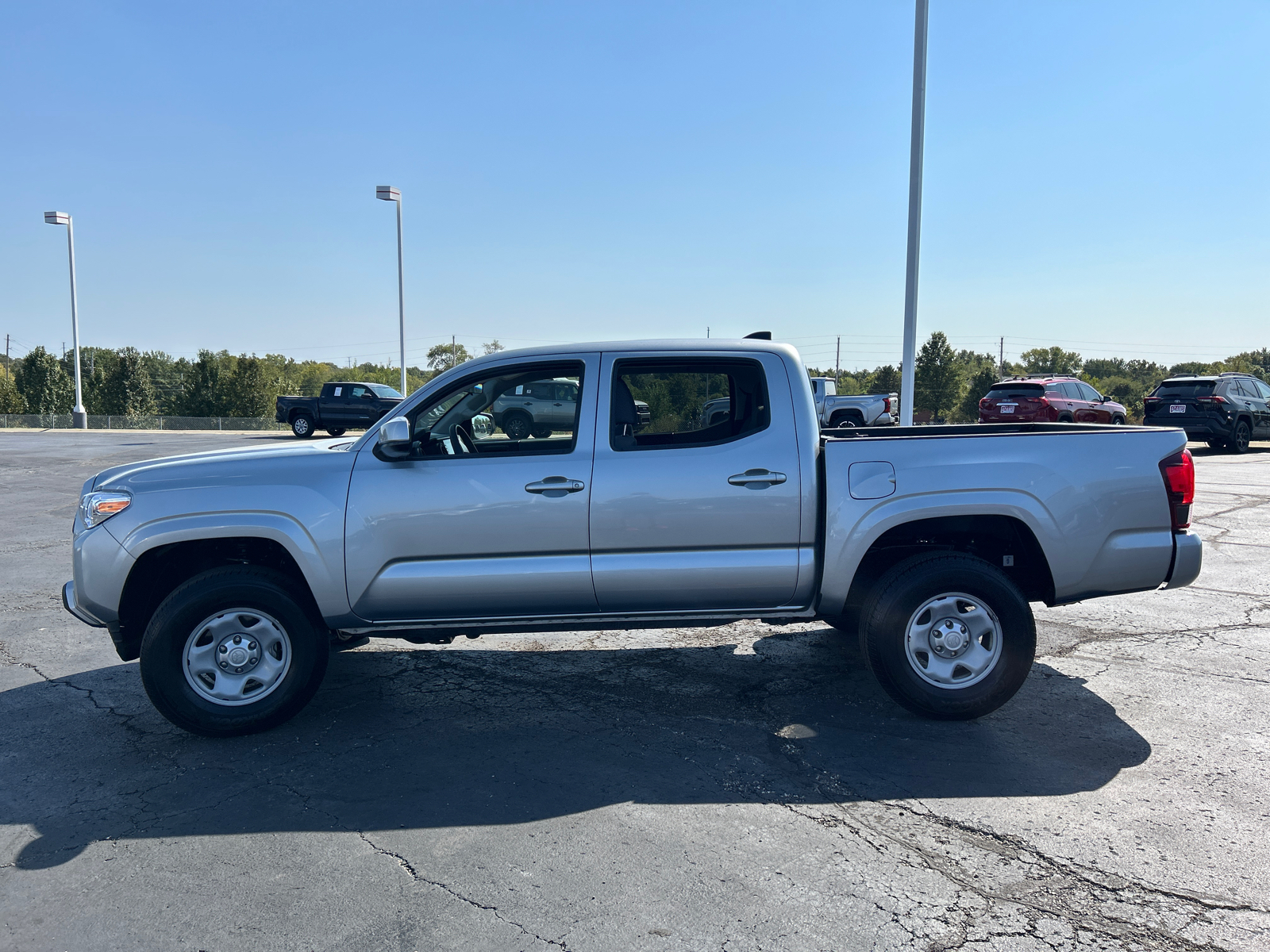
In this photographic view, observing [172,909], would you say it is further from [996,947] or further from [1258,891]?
[1258,891]

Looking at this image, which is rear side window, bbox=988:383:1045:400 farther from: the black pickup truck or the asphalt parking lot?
the black pickup truck

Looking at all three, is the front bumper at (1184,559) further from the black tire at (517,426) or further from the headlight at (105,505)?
the headlight at (105,505)

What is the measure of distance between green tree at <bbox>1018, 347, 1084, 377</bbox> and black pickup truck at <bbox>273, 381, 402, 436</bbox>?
10010 cm

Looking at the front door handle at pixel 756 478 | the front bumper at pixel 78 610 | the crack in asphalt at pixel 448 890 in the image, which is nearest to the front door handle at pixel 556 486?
the front door handle at pixel 756 478

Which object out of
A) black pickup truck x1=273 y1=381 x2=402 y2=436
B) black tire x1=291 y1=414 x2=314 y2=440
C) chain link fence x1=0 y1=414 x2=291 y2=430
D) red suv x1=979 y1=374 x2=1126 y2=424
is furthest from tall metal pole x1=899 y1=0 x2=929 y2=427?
chain link fence x1=0 y1=414 x2=291 y2=430

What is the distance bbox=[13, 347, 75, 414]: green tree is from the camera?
82.2 metres

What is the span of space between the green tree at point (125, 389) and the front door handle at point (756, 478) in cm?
9140

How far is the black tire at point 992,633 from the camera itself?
4.46 metres

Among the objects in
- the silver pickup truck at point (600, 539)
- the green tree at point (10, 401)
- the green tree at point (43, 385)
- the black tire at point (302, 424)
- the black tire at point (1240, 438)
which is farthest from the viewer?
the green tree at point (43, 385)

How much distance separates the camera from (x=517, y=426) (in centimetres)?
478

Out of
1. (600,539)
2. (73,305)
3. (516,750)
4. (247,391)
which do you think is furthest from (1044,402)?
(247,391)

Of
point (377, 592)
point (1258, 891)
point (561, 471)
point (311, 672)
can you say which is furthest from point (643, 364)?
point (1258, 891)

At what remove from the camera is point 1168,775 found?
390cm

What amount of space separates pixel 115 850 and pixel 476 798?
135cm
